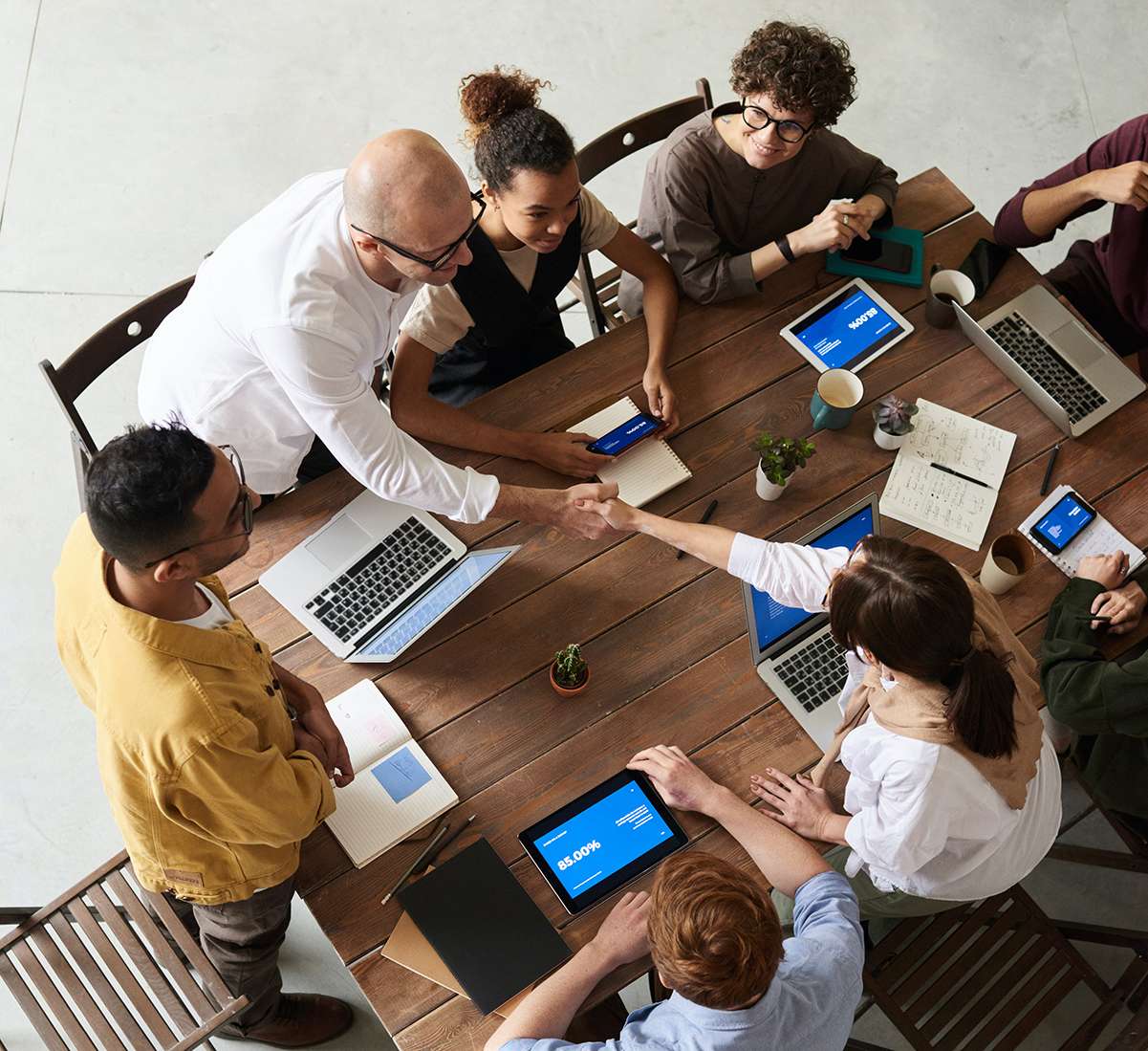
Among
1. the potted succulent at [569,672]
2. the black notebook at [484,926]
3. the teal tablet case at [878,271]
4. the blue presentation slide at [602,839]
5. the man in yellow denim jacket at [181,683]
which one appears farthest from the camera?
the teal tablet case at [878,271]

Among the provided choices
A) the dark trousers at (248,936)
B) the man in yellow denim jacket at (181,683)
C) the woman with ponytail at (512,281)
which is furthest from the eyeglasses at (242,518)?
the dark trousers at (248,936)

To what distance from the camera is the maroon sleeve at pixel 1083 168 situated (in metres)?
2.68

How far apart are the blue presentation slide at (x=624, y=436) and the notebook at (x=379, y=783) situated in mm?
744

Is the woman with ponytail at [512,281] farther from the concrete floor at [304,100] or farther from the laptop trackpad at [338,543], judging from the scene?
the concrete floor at [304,100]

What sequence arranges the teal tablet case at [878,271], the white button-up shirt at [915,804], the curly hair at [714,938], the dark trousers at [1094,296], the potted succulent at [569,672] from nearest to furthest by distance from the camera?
1. the curly hair at [714,938]
2. the white button-up shirt at [915,804]
3. the potted succulent at [569,672]
4. the teal tablet case at [878,271]
5. the dark trousers at [1094,296]

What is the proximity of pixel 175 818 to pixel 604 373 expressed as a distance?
139 centimetres

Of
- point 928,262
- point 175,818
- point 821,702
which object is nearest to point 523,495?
point 821,702

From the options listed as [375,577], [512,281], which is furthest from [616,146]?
[375,577]

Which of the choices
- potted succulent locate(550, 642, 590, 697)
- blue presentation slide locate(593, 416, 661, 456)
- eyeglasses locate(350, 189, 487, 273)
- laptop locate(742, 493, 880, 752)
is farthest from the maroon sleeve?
potted succulent locate(550, 642, 590, 697)

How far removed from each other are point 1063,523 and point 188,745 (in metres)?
1.89

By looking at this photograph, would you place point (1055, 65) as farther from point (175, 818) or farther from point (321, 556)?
point (175, 818)

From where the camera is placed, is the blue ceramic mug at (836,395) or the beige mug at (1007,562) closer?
the beige mug at (1007,562)

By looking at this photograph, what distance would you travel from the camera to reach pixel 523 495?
7.43ft

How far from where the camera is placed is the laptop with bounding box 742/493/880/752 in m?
2.15
